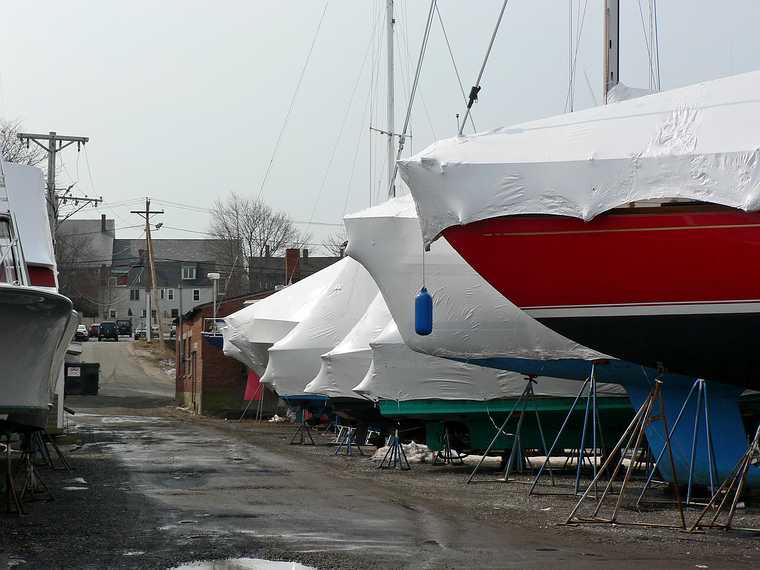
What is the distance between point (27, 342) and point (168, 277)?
354 ft

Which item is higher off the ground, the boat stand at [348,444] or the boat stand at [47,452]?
the boat stand at [47,452]

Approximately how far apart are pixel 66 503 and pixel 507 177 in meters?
6.29

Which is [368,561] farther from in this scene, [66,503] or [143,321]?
[143,321]

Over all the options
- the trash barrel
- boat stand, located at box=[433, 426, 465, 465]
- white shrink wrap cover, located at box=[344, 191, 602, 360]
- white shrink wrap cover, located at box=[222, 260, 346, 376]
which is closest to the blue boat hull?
white shrink wrap cover, located at box=[344, 191, 602, 360]

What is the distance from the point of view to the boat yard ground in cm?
978

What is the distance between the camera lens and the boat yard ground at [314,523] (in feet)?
32.1

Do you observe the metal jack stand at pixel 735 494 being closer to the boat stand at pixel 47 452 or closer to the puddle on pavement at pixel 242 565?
the puddle on pavement at pixel 242 565

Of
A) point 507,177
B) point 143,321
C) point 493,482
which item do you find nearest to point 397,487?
point 493,482

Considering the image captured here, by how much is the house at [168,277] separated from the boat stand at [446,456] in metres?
89.5

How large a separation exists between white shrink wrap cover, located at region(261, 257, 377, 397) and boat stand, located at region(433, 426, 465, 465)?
542 cm

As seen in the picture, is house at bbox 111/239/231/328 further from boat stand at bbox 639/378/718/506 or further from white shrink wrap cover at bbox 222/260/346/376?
boat stand at bbox 639/378/718/506

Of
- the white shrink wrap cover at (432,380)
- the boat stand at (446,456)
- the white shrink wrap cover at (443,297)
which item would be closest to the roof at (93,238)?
the boat stand at (446,456)

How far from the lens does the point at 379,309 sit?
2245 centimetres

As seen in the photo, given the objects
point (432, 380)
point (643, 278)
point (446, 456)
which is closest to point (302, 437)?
point (446, 456)
